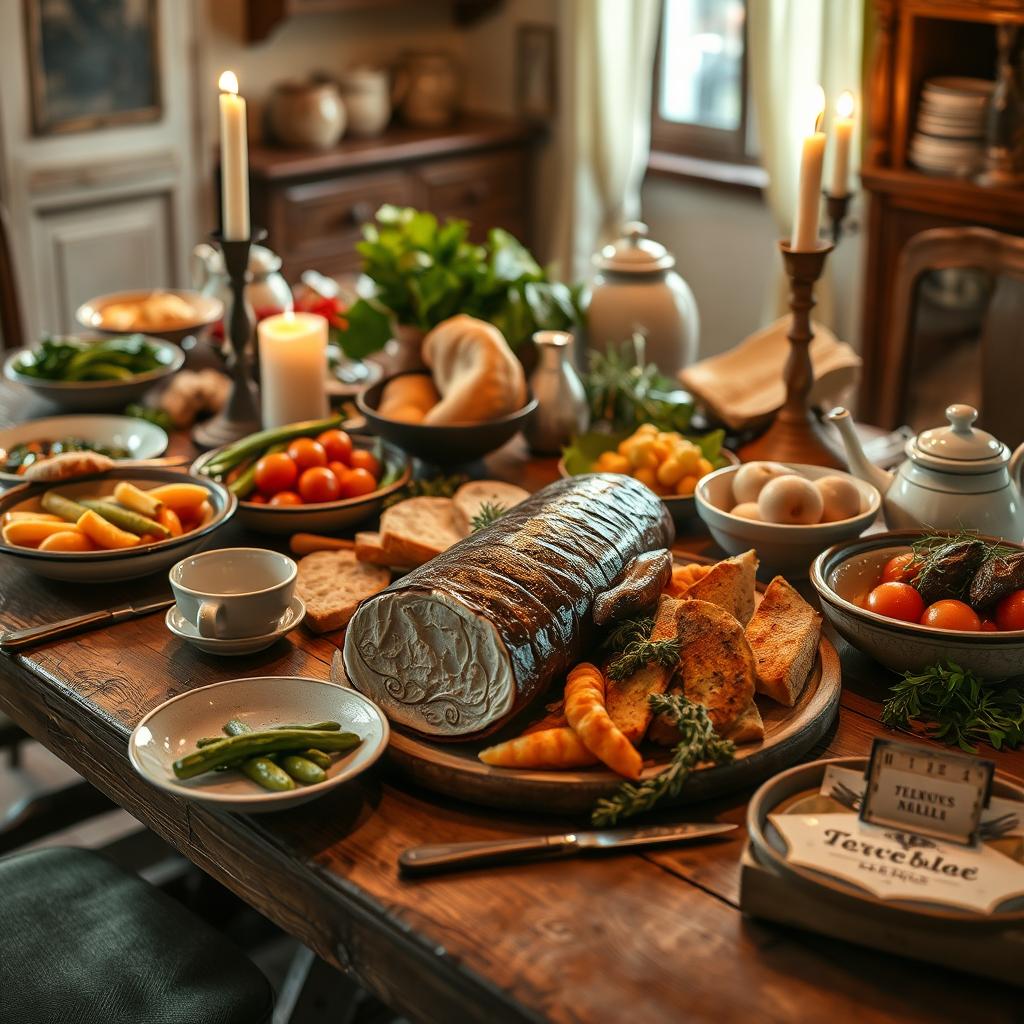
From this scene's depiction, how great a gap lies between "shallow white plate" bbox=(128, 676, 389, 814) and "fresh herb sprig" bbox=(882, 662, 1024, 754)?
1.55 feet

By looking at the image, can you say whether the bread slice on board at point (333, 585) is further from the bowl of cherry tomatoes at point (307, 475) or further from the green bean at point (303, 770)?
the green bean at point (303, 770)

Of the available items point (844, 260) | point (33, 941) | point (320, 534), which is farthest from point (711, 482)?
point (844, 260)

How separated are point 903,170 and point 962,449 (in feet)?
6.52

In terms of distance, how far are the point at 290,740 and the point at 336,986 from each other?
65 cm

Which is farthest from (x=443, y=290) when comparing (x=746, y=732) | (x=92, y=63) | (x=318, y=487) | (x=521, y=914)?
(x=92, y=63)

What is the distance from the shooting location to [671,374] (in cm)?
204

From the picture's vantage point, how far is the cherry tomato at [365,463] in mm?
1709

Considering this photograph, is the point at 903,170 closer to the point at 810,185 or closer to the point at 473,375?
the point at 810,185

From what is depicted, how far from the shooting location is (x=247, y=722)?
115cm

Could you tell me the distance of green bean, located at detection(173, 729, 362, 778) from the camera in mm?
1064

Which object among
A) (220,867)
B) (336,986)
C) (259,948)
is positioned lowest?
(259,948)


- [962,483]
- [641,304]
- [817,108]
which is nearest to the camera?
[962,483]

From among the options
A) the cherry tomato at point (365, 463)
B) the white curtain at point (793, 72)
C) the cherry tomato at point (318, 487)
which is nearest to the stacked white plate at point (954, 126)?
the white curtain at point (793, 72)

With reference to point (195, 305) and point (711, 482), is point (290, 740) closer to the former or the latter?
point (711, 482)
